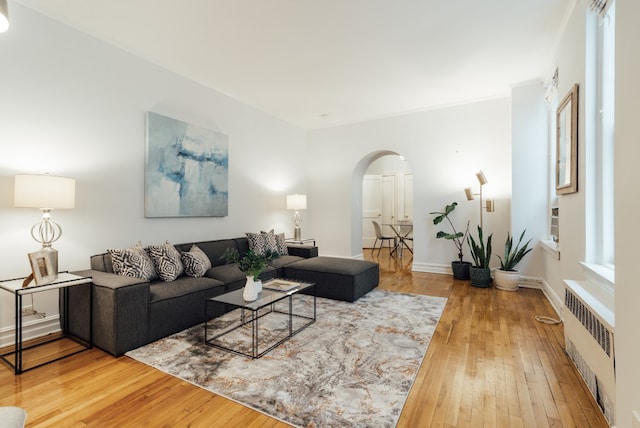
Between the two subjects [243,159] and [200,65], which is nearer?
[200,65]

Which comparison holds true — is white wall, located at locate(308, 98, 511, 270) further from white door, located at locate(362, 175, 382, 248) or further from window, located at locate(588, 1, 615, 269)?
window, located at locate(588, 1, 615, 269)

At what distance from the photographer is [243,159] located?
5.01m

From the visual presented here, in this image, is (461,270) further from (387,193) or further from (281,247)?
(387,193)

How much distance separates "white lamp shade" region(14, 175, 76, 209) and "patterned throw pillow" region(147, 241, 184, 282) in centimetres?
92

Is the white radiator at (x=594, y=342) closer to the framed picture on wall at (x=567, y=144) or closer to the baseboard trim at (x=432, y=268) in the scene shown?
the framed picture on wall at (x=567, y=144)

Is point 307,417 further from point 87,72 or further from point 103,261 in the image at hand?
point 87,72

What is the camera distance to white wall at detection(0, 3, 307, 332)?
8.52 ft

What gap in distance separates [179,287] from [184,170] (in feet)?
5.58

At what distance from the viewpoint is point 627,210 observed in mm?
1295

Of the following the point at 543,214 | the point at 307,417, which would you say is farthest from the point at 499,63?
the point at 307,417

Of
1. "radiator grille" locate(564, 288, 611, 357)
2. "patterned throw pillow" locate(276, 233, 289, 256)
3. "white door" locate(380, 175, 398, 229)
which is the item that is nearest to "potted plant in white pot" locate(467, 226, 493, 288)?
"radiator grille" locate(564, 288, 611, 357)

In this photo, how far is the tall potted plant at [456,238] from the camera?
493cm

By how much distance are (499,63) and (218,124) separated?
3831mm

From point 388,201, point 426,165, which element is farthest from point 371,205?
point 426,165
